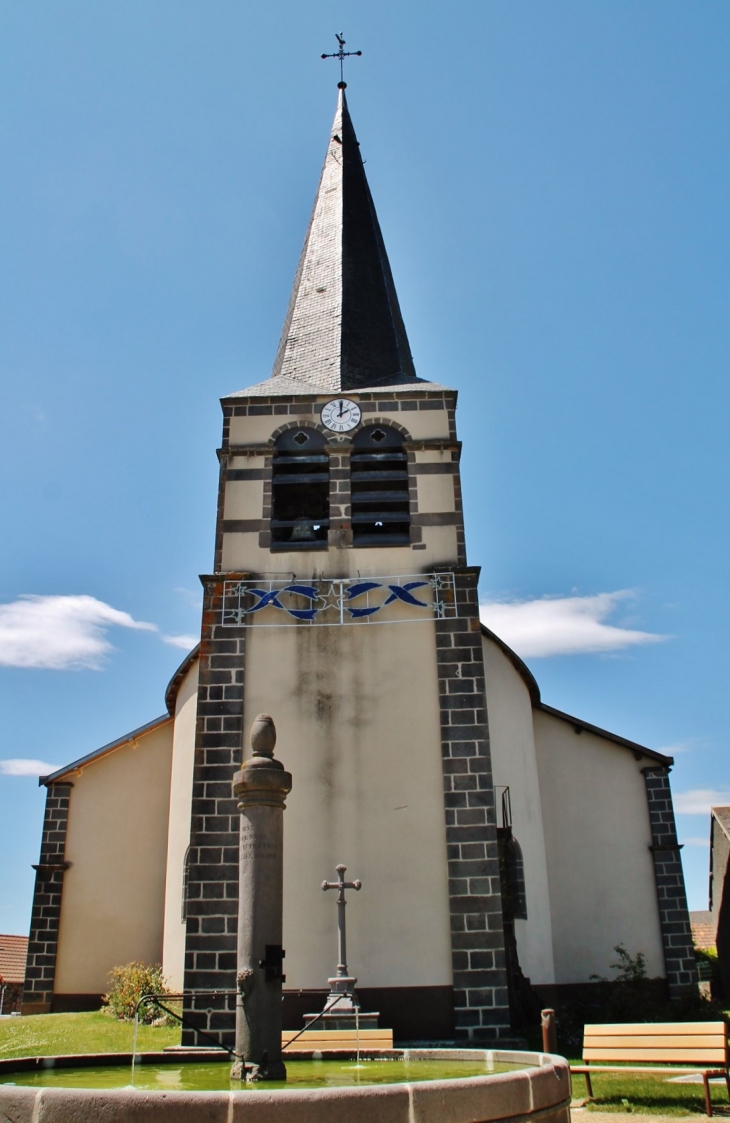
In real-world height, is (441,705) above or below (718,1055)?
above

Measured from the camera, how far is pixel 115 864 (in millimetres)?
16469

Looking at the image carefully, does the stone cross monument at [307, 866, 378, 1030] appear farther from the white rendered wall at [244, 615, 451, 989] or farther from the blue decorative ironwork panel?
the blue decorative ironwork panel

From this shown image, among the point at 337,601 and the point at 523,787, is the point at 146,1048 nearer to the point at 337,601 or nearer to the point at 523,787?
the point at 337,601

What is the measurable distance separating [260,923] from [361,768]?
5549 mm

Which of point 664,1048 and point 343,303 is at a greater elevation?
point 343,303

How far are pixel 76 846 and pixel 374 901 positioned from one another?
7729mm

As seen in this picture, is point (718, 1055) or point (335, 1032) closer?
point (718, 1055)

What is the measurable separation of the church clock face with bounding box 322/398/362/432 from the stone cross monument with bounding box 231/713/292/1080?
777cm

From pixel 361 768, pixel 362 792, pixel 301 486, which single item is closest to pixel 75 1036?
pixel 362 792

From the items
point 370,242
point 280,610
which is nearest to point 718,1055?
point 280,610

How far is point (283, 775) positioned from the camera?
6.73 meters

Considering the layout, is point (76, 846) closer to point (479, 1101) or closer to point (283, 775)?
point (283, 775)

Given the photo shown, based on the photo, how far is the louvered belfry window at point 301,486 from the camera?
44.0 ft

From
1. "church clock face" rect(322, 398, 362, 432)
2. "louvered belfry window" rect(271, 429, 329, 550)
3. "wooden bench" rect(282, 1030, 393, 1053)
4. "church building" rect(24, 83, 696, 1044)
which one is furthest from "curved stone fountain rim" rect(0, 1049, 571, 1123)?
"church clock face" rect(322, 398, 362, 432)
